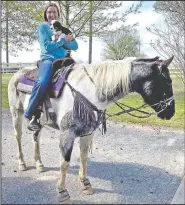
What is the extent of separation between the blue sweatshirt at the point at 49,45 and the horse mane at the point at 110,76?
0.46 meters

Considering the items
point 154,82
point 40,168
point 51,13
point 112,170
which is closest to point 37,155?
point 40,168

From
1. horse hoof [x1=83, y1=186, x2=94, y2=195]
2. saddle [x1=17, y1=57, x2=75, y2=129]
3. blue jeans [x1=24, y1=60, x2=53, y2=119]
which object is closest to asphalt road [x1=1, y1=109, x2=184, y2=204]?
horse hoof [x1=83, y1=186, x2=94, y2=195]

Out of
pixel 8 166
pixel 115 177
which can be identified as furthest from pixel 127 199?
pixel 8 166

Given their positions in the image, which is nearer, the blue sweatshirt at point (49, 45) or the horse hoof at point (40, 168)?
the blue sweatshirt at point (49, 45)

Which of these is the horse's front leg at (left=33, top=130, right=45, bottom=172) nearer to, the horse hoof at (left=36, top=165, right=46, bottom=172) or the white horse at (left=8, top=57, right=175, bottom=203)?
the horse hoof at (left=36, top=165, right=46, bottom=172)

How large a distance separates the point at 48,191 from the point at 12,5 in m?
9.93

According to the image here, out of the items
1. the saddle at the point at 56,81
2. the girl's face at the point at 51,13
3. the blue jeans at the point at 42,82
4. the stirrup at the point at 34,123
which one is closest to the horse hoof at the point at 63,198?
the saddle at the point at 56,81

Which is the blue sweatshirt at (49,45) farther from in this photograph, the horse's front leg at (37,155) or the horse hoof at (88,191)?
the horse hoof at (88,191)

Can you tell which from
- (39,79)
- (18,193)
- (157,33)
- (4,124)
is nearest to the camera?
(39,79)

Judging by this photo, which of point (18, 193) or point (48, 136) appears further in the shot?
point (48, 136)

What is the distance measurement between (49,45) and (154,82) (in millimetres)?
1271

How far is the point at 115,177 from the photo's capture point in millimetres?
4395

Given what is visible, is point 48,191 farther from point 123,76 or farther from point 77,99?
point 123,76

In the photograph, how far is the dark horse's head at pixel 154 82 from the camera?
3.19 metres
